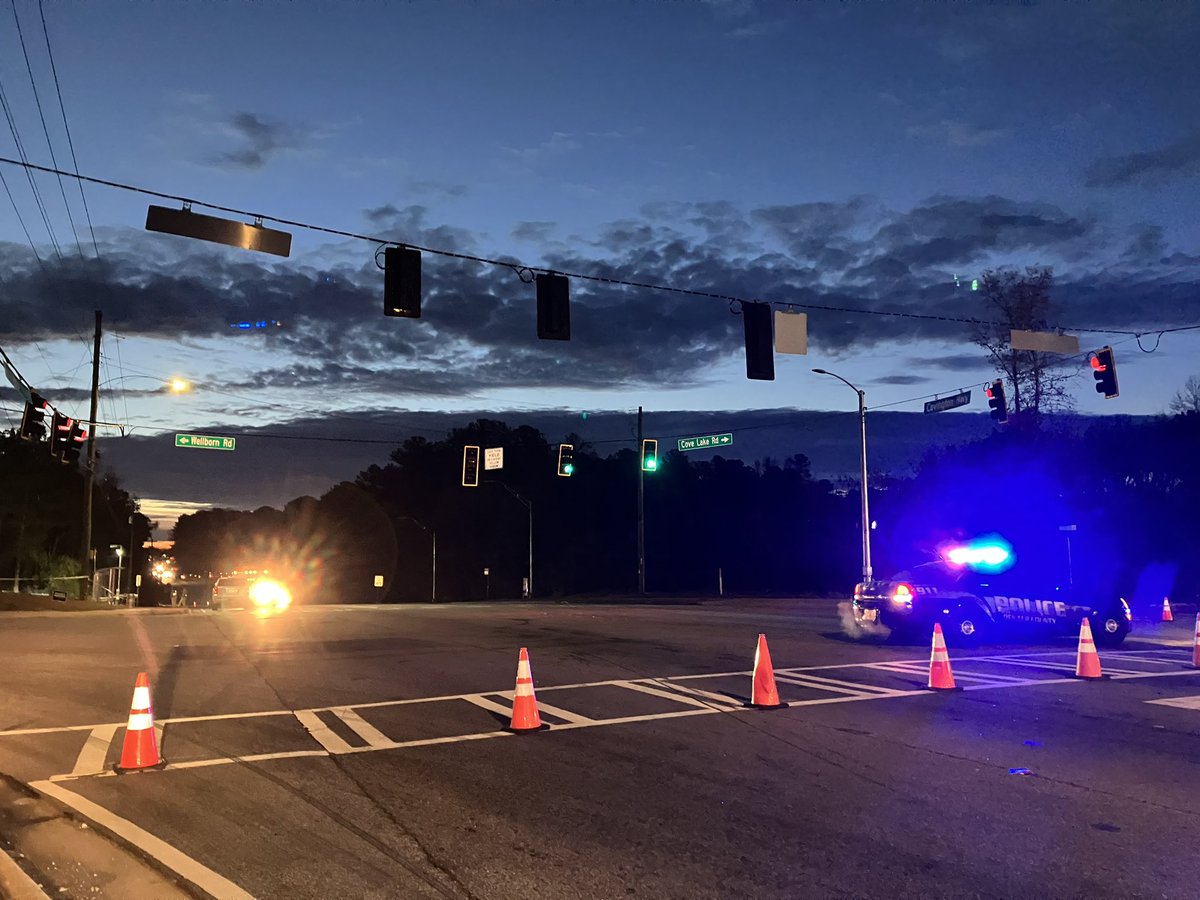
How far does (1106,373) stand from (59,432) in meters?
27.3

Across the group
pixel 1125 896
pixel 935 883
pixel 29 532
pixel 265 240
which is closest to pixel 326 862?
pixel 935 883

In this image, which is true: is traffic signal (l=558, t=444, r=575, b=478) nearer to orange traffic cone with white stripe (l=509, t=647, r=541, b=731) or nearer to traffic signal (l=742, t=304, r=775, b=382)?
traffic signal (l=742, t=304, r=775, b=382)

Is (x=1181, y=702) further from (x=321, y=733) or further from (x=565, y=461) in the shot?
(x=565, y=461)

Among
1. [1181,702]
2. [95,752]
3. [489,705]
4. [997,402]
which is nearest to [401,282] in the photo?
[489,705]

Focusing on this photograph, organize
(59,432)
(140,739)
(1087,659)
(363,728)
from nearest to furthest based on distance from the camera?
1. (140,739)
2. (363,728)
3. (1087,659)
4. (59,432)

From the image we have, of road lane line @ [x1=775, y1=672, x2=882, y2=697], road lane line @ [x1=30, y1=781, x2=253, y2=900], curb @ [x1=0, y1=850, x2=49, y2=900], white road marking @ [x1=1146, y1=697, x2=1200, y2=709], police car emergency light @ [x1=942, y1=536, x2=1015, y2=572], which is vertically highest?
police car emergency light @ [x1=942, y1=536, x2=1015, y2=572]

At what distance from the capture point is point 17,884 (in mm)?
4953

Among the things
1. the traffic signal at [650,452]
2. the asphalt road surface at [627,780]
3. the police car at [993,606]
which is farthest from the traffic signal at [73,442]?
the police car at [993,606]

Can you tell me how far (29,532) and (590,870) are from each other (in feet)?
170

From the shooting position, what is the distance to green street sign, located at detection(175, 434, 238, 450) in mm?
36062

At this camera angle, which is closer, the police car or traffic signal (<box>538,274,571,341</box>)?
traffic signal (<box>538,274,571,341</box>)

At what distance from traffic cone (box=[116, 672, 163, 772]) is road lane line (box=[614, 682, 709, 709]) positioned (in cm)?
557

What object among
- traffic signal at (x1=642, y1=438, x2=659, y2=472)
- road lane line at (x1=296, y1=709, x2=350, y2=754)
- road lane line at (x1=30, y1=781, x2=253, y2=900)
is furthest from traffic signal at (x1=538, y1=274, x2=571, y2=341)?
traffic signal at (x1=642, y1=438, x2=659, y2=472)

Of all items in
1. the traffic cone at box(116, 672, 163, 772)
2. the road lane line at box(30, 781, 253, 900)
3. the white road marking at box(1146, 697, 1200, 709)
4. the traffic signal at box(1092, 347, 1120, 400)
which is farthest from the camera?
the traffic signal at box(1092, 347, 1120, 400)
